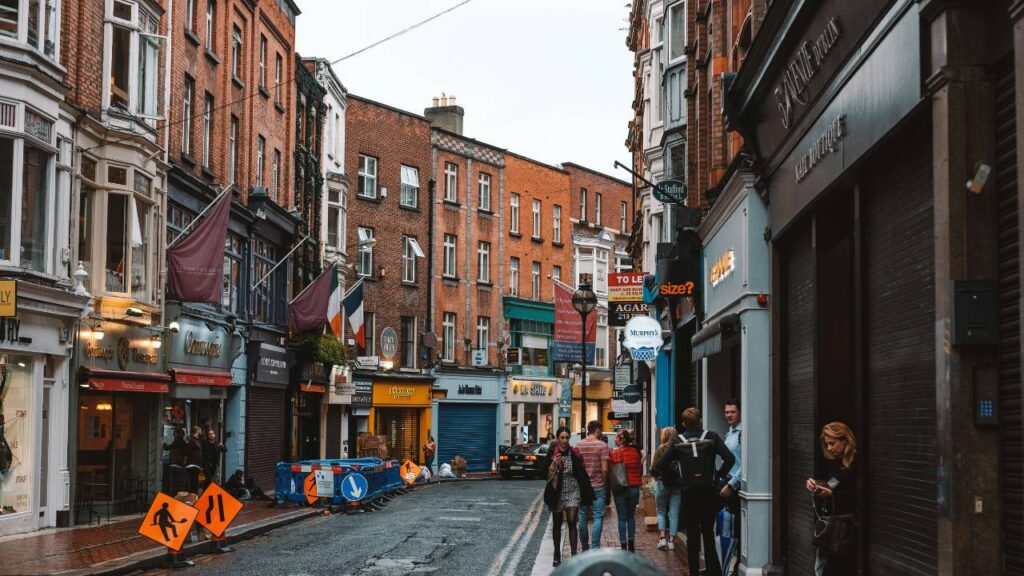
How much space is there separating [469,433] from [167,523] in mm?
39944

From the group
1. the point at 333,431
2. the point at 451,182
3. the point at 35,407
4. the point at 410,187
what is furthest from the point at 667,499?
the point at 451,182

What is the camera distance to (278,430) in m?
37.8

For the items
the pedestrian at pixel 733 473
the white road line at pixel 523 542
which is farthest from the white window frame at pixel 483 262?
the pedestrian at pixel 733 473

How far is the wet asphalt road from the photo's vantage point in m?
15.6

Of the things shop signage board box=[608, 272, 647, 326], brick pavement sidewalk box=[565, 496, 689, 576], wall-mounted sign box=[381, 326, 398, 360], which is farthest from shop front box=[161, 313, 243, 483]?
wall-mounted sign box=[381, 326, 398, 360]

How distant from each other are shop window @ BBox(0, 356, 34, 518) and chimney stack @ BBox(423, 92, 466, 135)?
3888 centimetres

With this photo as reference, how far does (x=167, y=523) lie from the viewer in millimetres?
15953

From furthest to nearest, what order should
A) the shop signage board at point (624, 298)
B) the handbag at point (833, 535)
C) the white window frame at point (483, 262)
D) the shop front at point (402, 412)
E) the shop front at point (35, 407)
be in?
1. the white window frame at point (483, 262)
2. the shop front at point (402, 412)
3. the shop signage board at point (624, 298)
4. the shop front at point (35, 407)
5. the handbag at point (833, 535)

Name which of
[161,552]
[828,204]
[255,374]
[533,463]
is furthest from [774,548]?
[533,463]

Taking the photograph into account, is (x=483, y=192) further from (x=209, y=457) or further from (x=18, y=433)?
(x=18, y=433)

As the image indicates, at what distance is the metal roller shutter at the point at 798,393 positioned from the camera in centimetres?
1224

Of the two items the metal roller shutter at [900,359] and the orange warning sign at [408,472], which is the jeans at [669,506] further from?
the orange warning sign at [408,472]

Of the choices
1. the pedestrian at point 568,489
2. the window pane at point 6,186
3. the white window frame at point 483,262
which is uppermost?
the white window frame at point 483,262

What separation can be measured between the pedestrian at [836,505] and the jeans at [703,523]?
425 centimetres
